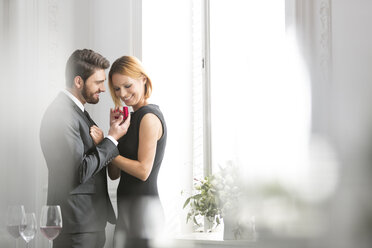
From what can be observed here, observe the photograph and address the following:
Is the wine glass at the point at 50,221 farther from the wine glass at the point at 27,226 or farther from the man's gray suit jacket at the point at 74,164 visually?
the man's gray suit jacket at the point at 74,164

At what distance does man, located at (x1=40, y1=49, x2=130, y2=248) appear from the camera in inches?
102

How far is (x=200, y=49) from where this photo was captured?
333 cm

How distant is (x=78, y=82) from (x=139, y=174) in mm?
633

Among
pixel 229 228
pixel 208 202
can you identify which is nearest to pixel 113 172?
pixel 208 202

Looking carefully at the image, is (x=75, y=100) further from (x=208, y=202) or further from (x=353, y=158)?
(x=353, y=158)

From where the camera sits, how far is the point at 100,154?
271 centimetres

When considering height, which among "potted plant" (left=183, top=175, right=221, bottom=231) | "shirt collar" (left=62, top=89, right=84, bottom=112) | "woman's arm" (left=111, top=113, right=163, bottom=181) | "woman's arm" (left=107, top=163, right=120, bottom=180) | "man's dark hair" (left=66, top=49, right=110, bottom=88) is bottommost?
"potted plant" (left=183, top=175, right=221, bottom=231)

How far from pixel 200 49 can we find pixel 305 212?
9.65ft

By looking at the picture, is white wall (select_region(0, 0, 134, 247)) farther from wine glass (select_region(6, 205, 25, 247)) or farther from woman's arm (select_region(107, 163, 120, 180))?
wine glass (select_region(6, 205, 25, 247))

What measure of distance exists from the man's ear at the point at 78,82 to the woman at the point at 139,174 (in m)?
0.29

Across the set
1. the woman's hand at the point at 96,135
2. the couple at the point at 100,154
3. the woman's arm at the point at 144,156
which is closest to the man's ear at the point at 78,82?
the couple at the point at 100,154

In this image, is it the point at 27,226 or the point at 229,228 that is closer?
the point at 27,226

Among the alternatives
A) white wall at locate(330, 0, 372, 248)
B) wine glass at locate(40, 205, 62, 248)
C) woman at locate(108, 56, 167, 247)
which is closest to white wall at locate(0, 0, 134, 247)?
woman at locate(108, 56, 167, 247)

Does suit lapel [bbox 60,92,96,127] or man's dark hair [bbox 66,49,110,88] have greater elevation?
man's dark hair [bbox 66,49,110,88]
